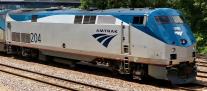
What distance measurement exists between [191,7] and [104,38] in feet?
61.5

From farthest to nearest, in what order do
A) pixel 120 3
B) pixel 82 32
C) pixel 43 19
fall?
pixel 120 3
pixel 43 19
pixel 82 32

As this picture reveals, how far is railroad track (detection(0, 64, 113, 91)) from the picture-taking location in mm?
16519

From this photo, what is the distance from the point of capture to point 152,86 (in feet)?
54.7

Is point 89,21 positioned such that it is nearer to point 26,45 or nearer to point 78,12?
point 78,12

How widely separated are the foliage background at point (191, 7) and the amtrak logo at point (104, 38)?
1373 cm

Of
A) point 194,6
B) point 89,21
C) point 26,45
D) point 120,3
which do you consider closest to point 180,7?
point 194,6

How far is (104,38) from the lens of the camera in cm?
1881

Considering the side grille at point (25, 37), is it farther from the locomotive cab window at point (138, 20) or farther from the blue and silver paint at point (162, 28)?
the locomotive cab window at point (138, 20)

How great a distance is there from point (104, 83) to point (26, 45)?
9104 mm

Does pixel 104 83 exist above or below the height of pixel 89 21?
below

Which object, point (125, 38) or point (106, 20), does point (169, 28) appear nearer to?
point (125, 38)

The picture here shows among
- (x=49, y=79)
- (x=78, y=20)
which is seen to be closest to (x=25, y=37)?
(x=78, y=20)

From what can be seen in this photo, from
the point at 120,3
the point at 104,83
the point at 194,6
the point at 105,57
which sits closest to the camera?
the point at 104,83

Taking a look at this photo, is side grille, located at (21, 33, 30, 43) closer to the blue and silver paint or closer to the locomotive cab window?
the blue and silver paint
